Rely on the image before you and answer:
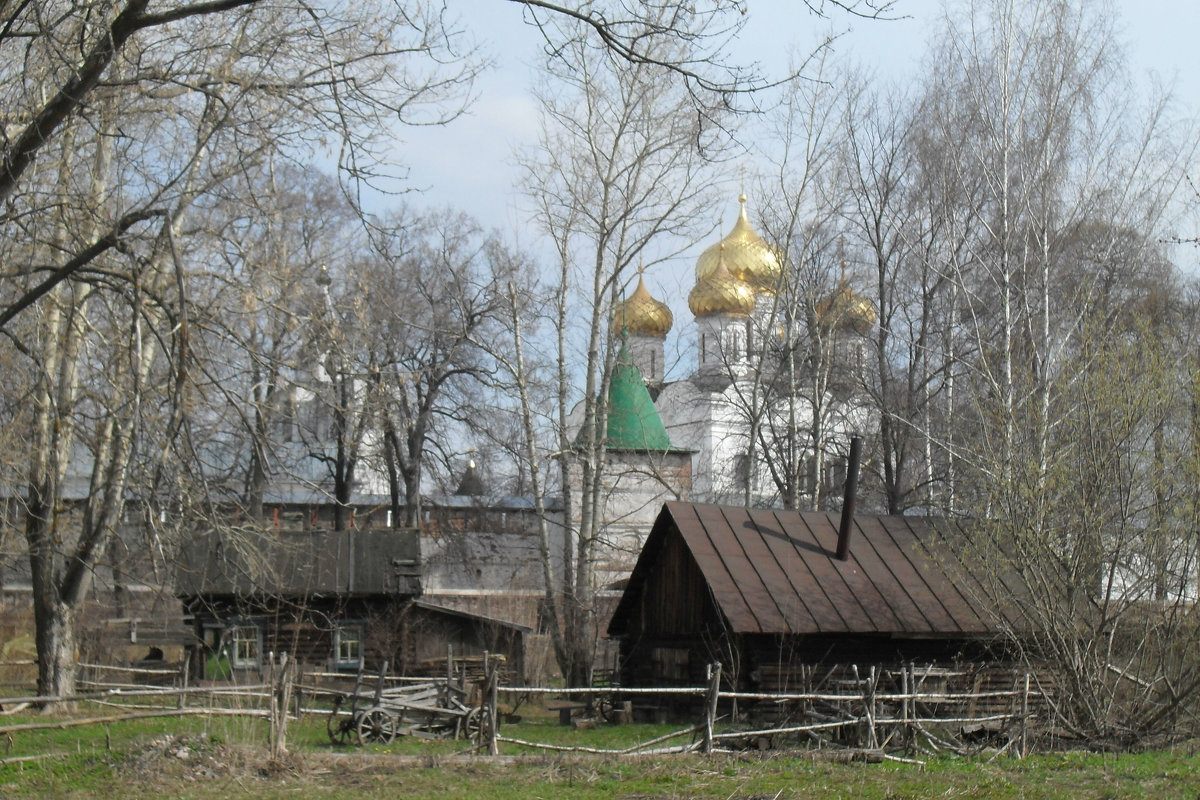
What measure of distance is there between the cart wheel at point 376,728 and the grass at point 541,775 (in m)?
3.39

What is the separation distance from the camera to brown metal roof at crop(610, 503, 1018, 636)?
659 inches

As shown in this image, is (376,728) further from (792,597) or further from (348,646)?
(348,646)

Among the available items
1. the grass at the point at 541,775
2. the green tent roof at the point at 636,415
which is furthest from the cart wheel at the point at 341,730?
the green tent roof at the point at 636,415

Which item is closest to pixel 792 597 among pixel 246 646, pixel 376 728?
pixel 376 728

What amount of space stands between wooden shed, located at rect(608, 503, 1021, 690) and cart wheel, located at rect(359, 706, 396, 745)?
4495 millimetres

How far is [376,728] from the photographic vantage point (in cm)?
1606

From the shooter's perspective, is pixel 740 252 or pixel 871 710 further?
pixel 740 252

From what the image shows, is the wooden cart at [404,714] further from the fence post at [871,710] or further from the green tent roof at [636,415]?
the green tent roof at [636,415]

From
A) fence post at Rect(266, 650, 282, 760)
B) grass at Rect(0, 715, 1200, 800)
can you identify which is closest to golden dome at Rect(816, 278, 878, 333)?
grass at Rect(0, 715, 1200, 800)

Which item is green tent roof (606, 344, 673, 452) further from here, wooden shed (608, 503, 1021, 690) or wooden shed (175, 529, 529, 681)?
wooden shed (608, 503, 1021, 690)

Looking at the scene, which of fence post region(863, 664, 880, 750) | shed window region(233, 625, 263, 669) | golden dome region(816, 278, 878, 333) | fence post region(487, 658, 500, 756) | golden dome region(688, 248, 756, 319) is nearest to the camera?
fence post region(487, 658, 500, 756)

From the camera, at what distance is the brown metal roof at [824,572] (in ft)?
55.0

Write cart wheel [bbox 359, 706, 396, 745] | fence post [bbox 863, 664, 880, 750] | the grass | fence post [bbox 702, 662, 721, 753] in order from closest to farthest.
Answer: the grass, fence post [bbox 702, 662, 721, 753], fence post [bbox 863, 664, 880, 750], cart wheel [bbox 359, 706, 396, 745]

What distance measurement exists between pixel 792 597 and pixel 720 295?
76.6 feet
